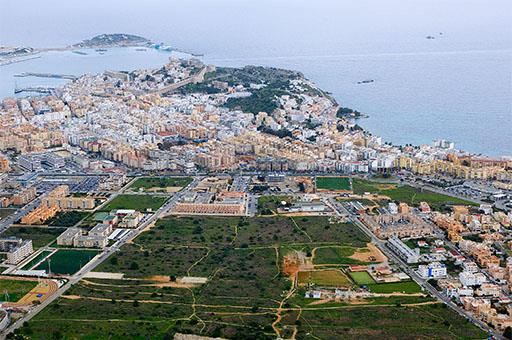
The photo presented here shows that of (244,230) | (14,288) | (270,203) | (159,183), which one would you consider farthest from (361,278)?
(159,183)

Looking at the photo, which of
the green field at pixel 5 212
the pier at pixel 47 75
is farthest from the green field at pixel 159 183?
the pier at pixel 47 75

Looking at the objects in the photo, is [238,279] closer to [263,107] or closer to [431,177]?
[431,177]

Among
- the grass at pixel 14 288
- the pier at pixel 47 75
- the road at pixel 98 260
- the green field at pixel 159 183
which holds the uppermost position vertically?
the pier at pixel 47 75

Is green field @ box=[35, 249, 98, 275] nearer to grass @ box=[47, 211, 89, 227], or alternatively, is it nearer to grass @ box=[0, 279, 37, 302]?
grass @ box=[0, 279, 37, 302]

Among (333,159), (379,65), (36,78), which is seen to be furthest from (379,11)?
(333,159)

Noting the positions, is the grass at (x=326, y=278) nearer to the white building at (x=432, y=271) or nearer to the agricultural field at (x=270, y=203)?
the white building at (x=432, y=271)

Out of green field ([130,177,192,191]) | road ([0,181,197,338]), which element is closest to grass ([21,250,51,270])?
road ([0,181,197,338])
